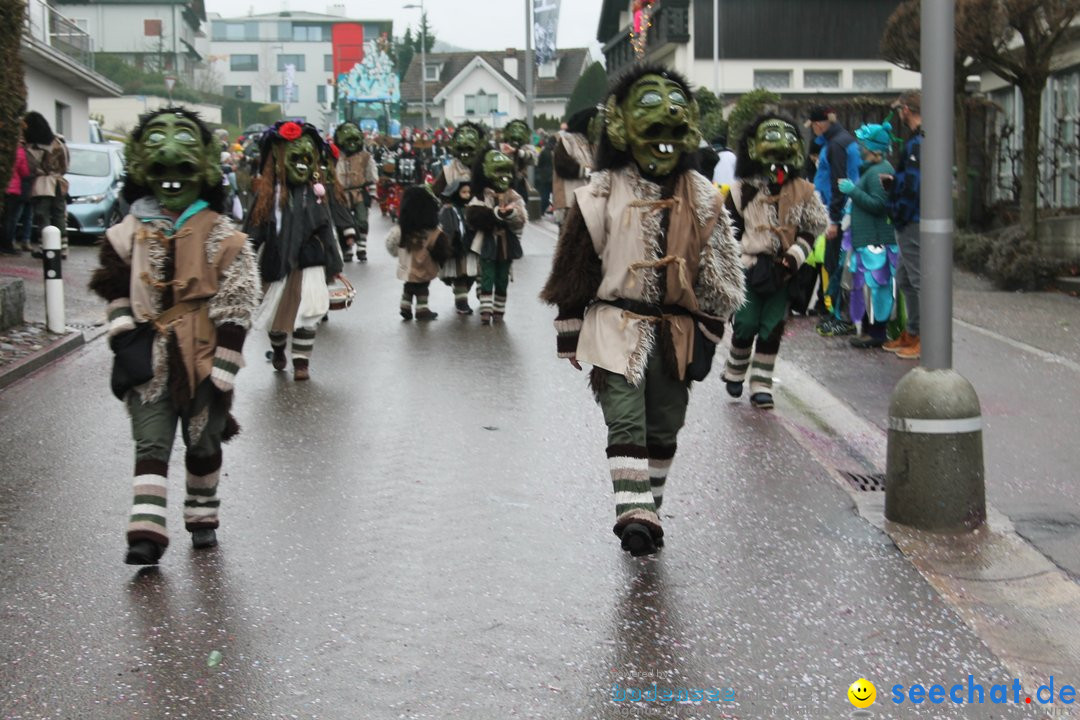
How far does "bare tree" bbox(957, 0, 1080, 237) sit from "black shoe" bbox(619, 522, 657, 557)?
1153 centimetres

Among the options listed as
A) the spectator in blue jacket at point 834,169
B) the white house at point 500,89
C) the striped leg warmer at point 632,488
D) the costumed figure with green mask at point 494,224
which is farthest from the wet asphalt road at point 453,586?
the white house at point 500,89

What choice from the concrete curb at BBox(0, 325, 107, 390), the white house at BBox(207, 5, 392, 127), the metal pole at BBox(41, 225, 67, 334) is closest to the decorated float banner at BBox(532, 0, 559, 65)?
the concrete curb at BBox(0, 325, 107, 390)

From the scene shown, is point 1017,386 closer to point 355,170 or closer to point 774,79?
point 355,170

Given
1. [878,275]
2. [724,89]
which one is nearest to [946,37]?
[878,275]

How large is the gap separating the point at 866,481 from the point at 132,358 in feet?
12.7

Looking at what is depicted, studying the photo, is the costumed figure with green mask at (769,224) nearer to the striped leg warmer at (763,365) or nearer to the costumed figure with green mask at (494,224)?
the striped leg warmer at (763,365)

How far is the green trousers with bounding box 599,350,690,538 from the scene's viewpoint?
231 inches

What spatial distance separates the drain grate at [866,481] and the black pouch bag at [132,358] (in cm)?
365

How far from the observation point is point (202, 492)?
6.32 meters

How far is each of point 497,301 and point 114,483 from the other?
7085mm

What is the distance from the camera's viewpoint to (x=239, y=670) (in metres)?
4.88

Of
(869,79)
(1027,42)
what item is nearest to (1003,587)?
(1027,42)

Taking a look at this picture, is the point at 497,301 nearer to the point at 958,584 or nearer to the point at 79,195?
the point at 958,584

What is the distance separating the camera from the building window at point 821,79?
4350cm
